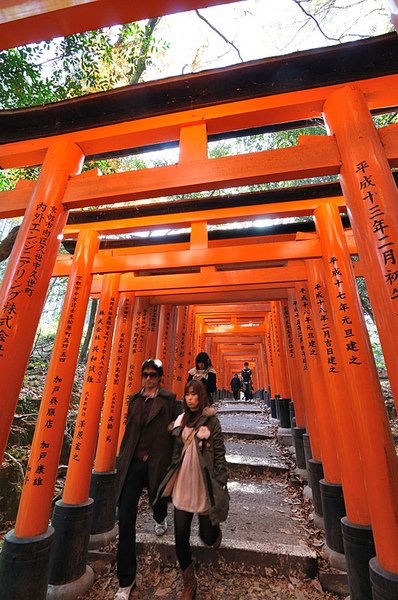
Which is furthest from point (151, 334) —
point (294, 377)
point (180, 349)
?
point (294, 377)

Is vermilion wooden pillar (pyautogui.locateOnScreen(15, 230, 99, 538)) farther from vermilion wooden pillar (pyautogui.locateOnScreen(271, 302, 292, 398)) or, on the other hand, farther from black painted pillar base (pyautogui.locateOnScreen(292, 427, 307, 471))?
vermilion wooden pillar (pyautogui.locateOnScreen(271, 302, 292, 398))

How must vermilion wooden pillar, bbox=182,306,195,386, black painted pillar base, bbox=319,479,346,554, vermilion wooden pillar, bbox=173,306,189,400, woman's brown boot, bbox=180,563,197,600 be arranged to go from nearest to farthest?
1. woman's brown boot, bbox=180,563,197,600
2. black painted pillar base, bbox=319,479,346,554
3. vermilion wooden pillar, bbox=173,306,189,400
4. vermilion wooden pillar, bbox=182,306,195,386

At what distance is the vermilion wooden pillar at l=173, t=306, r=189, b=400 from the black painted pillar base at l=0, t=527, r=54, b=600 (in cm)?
616

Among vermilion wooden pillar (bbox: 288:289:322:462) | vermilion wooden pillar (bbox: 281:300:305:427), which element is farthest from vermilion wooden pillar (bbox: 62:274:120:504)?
vermilion wooden pillar (bbox: 281:300:305:427)

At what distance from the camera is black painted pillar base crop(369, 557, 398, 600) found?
2066 millimetres

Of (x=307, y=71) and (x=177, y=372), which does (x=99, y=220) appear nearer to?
(x=307, y=71)

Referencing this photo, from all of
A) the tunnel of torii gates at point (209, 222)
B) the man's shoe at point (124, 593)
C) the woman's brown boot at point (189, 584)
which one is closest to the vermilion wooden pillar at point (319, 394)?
the tunnel of torii gates at point (209, 222)

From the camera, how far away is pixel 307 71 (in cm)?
273

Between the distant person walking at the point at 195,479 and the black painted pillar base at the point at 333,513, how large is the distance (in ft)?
5.45

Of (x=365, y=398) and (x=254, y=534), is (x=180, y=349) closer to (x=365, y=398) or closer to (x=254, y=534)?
(x=254, y=534)

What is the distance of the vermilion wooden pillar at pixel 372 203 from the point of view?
2094mm

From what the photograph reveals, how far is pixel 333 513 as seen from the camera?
369cm

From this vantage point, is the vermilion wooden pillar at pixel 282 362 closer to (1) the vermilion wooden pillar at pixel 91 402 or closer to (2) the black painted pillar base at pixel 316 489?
(2) the black painted pillar base at pixel 316 489

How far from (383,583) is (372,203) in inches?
111
